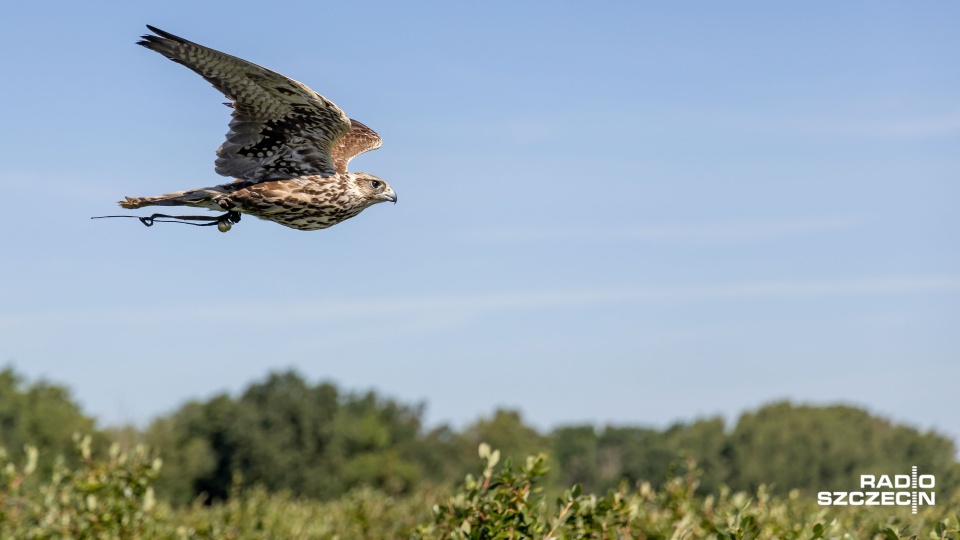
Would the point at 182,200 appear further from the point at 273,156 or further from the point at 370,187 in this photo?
the point at 370,187

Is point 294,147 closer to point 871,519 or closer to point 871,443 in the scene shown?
point 871,519

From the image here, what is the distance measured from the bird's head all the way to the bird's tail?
121cm

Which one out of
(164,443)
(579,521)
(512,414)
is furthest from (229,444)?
(579,521)

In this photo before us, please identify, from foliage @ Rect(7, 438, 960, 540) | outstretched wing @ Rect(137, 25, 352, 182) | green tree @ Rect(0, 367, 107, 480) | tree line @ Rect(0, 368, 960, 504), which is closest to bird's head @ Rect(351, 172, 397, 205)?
outstretched wing @ Rect(137, 25, 352, 182)

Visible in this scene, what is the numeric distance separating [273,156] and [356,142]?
1.66 m

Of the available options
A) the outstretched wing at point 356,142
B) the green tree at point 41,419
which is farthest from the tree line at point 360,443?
the outstretched wing at point 356,142

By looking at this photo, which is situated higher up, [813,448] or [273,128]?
[273,128]

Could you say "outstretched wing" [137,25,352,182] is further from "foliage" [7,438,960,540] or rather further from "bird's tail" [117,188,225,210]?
"foliage" [7,438,960,540]

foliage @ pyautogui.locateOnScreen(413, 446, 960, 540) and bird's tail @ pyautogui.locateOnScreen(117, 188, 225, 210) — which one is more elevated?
bird's tail @ pyautogui.locateOnScreen(117, 188, 225, 210)

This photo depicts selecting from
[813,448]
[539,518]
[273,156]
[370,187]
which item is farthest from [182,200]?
[813,448]

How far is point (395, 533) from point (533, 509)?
33.0 ft

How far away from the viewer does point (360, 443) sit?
293ft

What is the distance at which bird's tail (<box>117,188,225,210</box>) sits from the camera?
929cm

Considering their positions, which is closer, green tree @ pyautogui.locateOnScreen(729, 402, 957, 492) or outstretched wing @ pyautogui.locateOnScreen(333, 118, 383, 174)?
outstretched wing @ pyautogui.locateOnScreen(333, 118, 383, 174)
